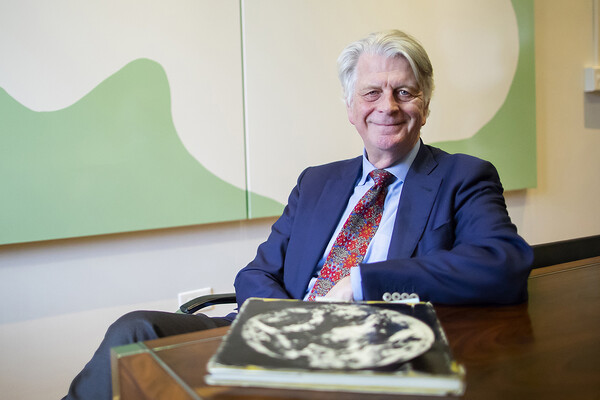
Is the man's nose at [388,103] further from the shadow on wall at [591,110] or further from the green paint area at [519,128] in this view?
the shadow on wall at [591,110]

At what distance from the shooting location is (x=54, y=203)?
217 centimetres

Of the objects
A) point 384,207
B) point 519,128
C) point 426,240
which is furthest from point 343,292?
point 519,128

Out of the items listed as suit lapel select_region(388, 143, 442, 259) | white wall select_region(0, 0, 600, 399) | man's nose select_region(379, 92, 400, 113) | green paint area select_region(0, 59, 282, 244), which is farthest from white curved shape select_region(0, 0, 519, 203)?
suit lapel select_region(388, 143, 442, 259)

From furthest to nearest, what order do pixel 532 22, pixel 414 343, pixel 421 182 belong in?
pixel 532 22, pixel 421 182, pixel 414 343

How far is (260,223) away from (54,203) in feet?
3.13

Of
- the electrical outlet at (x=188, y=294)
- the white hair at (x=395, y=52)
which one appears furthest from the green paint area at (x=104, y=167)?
the white hair at (x=395, y=52)

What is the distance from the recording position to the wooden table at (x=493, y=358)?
Answer: 777 millimetres

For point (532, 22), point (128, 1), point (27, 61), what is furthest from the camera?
point (532, 22)

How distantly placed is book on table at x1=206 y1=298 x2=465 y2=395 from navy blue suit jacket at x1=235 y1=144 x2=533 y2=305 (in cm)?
37

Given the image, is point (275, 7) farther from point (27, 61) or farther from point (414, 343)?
point (414, 343)

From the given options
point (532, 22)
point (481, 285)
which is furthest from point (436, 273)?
point (532, 22)

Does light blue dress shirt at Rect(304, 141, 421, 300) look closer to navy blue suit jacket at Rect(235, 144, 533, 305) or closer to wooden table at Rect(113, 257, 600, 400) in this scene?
navy blue suit jacket at Rect(235, 144, 533, 305)

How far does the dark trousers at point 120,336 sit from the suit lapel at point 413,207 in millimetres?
630

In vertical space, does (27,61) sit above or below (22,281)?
above
